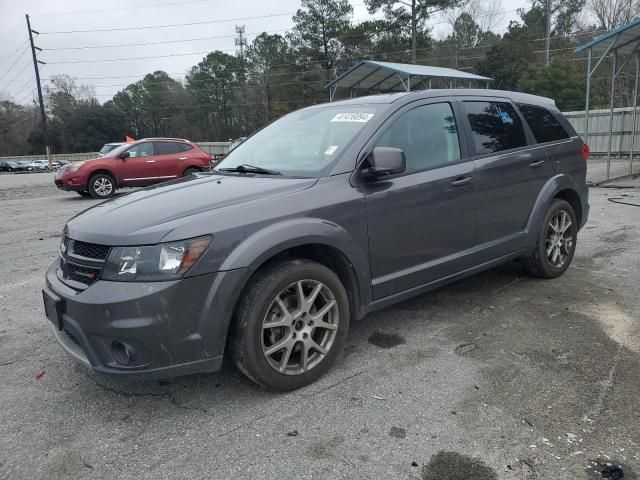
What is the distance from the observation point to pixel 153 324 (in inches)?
99.0

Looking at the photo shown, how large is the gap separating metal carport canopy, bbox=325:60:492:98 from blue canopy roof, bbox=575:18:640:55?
5.19 m

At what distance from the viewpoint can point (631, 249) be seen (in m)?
6.02

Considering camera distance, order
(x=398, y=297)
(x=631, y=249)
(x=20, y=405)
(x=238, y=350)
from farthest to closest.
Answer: (x=631, y=249)
(x=398, y=297)
(x=20, y=405)
(x=238, y=350)

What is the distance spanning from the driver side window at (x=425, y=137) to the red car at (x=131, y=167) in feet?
36.4

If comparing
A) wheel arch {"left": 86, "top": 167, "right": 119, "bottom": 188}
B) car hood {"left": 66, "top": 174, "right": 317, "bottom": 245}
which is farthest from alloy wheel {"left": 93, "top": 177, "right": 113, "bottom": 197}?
car hood {"left": 66, "top": 174, "right": 317, "bottom": 245}

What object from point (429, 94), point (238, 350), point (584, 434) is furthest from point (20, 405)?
point (429, 94)

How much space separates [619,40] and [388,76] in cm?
928

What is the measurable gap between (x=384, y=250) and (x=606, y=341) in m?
1.71

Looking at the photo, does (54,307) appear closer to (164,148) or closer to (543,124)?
(543,124)

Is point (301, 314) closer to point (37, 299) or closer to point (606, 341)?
point (606, 341)

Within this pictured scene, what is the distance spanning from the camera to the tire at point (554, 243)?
468cm

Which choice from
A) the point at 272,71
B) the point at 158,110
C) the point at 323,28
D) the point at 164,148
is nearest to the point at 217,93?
the point at 158,110

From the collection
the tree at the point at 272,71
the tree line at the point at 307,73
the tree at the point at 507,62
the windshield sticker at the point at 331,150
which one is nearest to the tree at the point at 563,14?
the tree line at the point at 307,73

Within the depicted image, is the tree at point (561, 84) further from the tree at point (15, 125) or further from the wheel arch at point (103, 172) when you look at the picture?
the tree at point (15, 125)
